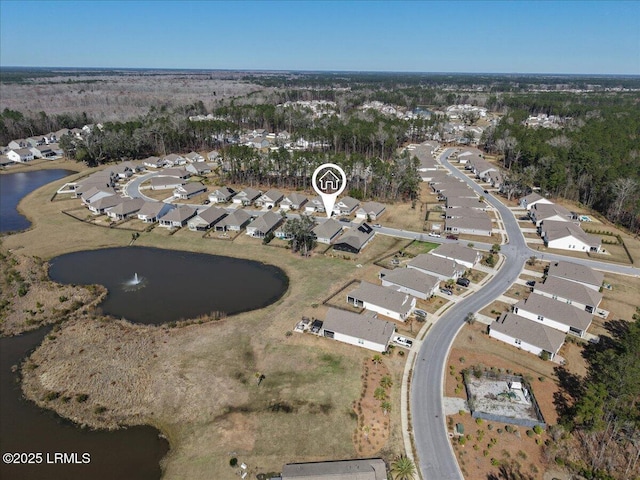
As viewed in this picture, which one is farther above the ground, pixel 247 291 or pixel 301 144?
pixel 301 144

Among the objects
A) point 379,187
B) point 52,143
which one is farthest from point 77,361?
point 52,143

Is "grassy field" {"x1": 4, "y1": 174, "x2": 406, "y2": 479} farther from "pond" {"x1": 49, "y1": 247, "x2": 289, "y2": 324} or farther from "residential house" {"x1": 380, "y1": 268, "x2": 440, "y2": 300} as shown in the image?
"residential house" {"x1": 380, "y1": 268, "x2": 440, "y2": 300}

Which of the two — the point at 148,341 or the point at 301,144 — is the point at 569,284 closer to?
the point at 148,341

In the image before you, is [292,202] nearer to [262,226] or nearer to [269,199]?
[269,199]

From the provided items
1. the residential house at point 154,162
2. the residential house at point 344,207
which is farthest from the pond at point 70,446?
the residential house at point 154,162

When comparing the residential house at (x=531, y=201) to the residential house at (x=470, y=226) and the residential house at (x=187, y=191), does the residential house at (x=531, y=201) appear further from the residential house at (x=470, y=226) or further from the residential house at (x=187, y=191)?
the residential house at (x=187, y=191)

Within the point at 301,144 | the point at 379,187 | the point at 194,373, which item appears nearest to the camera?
the point at 194,373
